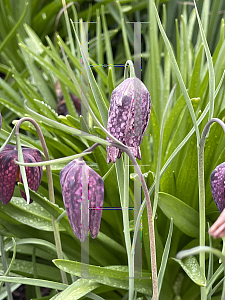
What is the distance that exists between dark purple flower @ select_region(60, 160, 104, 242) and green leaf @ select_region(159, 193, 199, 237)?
0.18 m

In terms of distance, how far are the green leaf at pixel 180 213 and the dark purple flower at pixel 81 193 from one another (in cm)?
18

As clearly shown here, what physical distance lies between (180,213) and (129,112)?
0.96 ft

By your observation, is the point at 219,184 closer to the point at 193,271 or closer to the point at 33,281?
the point at 193,271

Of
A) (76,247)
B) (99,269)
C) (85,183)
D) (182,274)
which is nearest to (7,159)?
(85,183)

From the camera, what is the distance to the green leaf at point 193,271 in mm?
540

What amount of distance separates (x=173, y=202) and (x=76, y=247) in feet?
0.90

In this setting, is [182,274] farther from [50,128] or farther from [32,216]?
[50,128]

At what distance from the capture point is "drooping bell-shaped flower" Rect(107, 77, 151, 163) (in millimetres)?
458

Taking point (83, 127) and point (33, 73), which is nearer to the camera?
point (83, 127)

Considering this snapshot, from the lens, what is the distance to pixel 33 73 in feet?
4.11

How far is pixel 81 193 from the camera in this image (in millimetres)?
465

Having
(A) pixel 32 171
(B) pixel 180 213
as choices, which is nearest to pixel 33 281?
(A) pixel 32 171

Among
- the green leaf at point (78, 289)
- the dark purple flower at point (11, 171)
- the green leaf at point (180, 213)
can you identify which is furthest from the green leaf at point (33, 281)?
the green leaf at point (180, 213)

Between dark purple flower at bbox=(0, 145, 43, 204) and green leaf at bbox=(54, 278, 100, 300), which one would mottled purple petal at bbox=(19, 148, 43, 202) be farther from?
green leaf at bbox=(54, 278, 100, 300)
